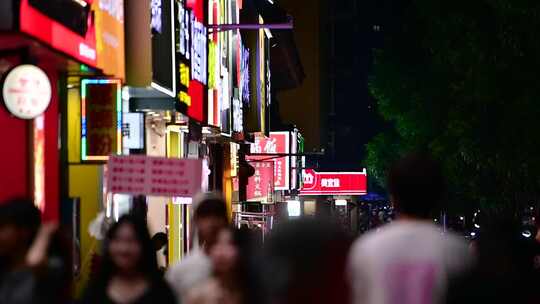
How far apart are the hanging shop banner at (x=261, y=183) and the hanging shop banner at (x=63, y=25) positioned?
22415mm

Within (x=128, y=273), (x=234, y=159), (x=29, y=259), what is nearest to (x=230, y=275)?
(x=128, y=273)

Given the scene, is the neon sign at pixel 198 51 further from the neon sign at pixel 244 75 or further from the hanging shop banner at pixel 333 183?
the hanging shop banner at pixel 333 183

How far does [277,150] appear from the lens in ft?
144

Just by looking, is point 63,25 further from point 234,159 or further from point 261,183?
point 261,183

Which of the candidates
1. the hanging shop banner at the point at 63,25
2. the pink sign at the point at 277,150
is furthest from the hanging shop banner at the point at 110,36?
the pink sign at the point at 277,150

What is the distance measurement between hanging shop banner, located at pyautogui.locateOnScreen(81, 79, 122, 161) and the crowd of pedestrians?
248 inches

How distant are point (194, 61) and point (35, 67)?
30.1 feet

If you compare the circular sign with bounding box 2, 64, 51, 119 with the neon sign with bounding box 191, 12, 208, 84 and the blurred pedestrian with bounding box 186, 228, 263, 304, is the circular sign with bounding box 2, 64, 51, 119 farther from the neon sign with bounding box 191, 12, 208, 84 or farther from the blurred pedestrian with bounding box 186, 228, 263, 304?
the neon sign with bounding box 191, 12, 208, 84

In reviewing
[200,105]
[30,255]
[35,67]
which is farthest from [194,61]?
[30,255]

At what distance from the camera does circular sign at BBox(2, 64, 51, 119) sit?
35.4 ft

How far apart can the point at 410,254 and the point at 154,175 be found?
5333mm

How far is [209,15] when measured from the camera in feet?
78.2

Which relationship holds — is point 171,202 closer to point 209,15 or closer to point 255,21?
point 209,15

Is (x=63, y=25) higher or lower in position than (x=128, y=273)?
higher
